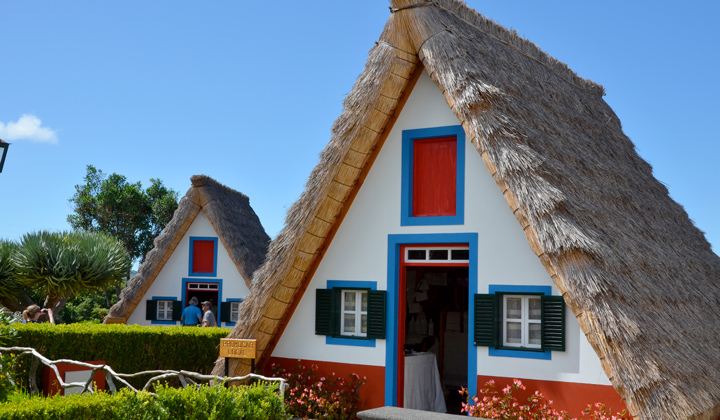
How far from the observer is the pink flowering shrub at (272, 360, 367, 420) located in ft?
30.5

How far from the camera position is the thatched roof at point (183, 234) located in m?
19.8

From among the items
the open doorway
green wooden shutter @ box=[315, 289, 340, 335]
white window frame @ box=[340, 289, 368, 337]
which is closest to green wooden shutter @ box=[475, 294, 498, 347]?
white window frame @ box=[340, 289, 368, 337]

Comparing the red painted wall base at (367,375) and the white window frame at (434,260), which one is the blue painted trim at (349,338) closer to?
the red painted wall base at (367,375)

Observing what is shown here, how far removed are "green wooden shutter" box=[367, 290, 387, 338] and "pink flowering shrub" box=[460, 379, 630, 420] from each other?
148 cm

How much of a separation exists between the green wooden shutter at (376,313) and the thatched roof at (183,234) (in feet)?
33.9

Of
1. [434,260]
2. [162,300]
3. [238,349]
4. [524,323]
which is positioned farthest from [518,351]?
[162,300]

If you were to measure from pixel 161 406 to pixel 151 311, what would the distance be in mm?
14765

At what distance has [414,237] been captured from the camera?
9.41 metres

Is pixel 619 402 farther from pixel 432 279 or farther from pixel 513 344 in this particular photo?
pixel 432 279

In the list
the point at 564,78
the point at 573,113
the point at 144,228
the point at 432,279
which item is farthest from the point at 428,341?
the point at 144,228

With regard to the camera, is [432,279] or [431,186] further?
[432,279]

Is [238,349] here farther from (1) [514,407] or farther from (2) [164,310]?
(2) [164,310]

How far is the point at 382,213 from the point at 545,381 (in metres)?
3.08

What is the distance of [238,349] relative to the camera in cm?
961
